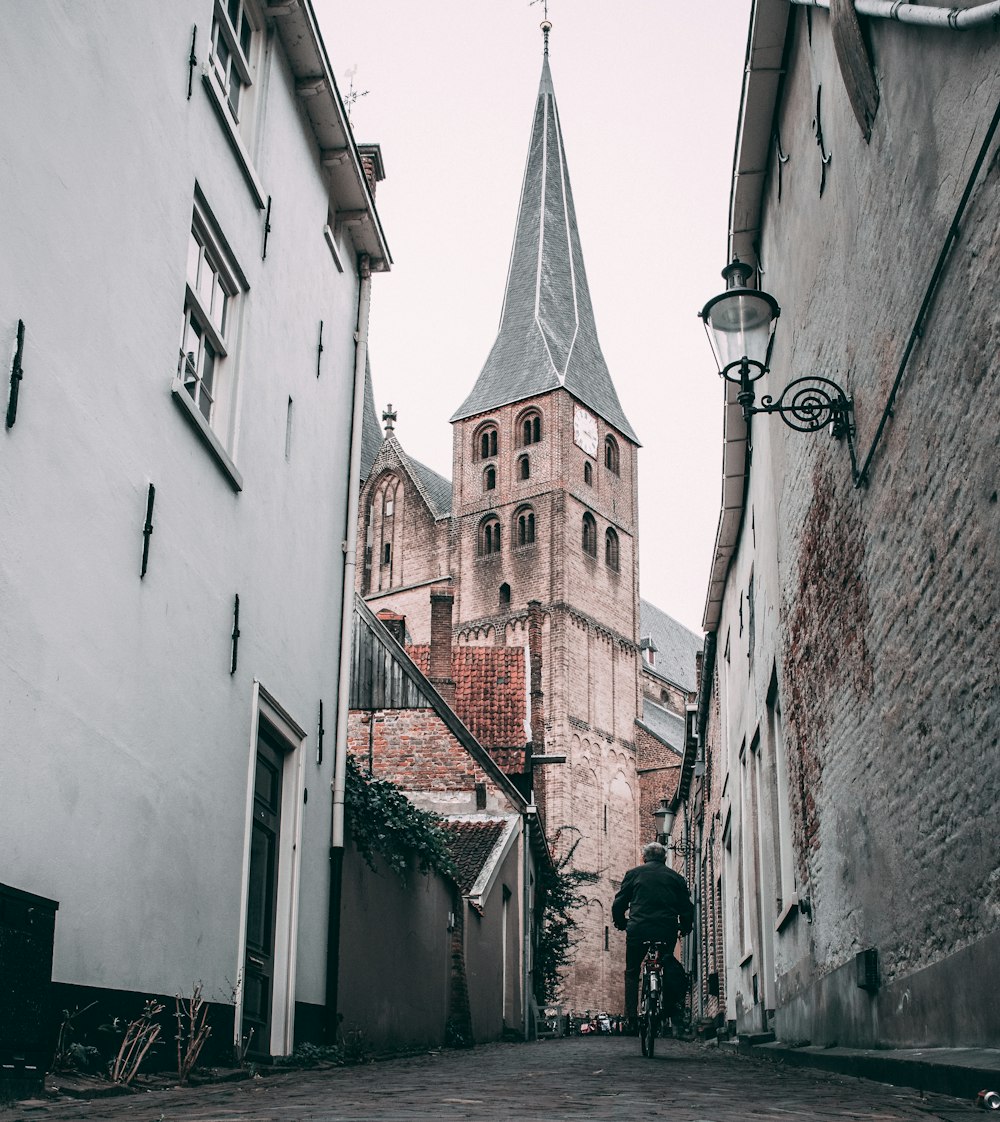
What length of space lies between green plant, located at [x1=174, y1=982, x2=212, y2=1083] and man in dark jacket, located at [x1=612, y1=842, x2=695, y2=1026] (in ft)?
11.7

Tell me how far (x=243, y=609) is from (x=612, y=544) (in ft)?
160

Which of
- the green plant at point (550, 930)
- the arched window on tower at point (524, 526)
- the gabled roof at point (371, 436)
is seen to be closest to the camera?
the green plant at point (550, 930)

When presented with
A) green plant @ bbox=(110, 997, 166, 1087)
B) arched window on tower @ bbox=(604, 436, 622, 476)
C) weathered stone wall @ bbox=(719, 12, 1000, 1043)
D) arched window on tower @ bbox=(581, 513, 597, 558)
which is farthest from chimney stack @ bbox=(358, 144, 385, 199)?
arched window on tower @ bbox=(604, 436, 622, 476)

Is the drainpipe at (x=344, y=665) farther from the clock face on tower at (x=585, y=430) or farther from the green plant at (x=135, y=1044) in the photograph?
the clock face on tower at (x=585, y=430)

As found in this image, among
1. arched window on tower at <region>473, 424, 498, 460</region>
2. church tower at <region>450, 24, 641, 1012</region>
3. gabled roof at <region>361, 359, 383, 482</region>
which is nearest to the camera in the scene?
church tower at <region>450, 24, 641, 1012</region>

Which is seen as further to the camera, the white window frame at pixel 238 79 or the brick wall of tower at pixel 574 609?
the brick wall of tower at pixel 574 609

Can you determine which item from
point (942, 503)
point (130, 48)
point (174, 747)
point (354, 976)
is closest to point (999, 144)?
point (942, 503)

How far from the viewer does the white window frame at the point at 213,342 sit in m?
6.81

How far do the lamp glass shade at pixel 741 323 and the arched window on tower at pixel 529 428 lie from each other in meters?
47.7

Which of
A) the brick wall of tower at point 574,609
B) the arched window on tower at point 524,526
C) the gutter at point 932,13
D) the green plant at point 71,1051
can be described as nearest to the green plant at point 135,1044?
the green plant at point 71,1051

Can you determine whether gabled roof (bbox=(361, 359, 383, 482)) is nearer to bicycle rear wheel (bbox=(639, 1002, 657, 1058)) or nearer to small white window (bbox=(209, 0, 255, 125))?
small white window (bbox=(209, 0, 255, 125))

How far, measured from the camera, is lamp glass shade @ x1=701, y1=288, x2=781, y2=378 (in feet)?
23.1

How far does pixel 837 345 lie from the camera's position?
7.50m

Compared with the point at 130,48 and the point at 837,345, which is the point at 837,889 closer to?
the point at 837,345
